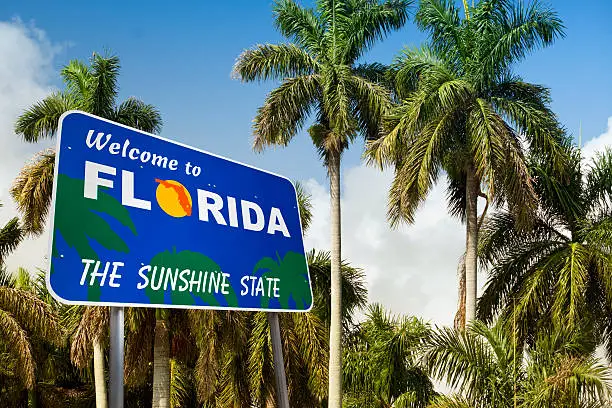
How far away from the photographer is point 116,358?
16.8 ft

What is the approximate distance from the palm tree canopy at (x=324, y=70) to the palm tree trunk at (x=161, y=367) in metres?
5.95

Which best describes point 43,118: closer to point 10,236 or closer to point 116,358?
point 10,236

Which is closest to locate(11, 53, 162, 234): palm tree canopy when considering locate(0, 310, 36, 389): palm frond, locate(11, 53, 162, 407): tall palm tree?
locate(11, 53, 162, 407): tall palm tree

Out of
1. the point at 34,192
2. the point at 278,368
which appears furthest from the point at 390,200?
the point at 278,368

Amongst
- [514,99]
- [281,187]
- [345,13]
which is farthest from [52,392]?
[281,187]

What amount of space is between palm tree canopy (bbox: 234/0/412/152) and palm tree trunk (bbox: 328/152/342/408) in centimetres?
77

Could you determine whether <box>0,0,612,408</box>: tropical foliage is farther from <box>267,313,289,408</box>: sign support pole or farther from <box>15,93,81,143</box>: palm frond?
<box>267,313,289,408</box>: sign support pole

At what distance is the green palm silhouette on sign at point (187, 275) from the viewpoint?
211 inches

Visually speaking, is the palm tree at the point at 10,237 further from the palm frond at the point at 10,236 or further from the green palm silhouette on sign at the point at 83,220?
the green palm silhouette on sign at the point at 83,220

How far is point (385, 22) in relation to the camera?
75.7 ft

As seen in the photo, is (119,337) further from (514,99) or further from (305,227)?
(305,227)

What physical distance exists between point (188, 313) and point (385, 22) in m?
10.7

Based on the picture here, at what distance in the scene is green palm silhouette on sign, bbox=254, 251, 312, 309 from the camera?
6113 millimetres

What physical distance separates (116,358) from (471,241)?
1489 cm
